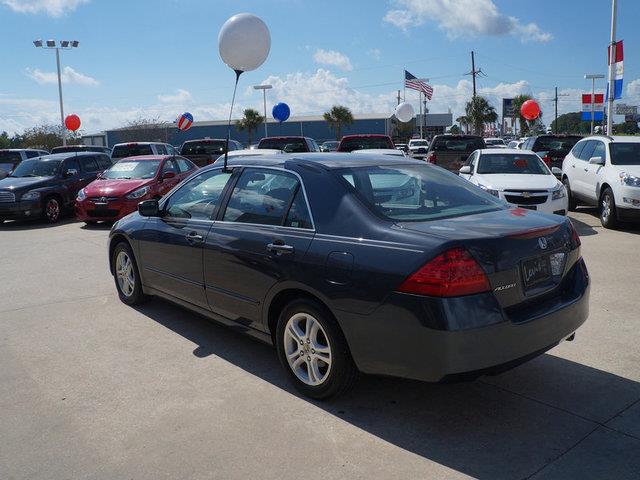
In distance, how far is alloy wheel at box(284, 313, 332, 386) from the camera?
3734 mm

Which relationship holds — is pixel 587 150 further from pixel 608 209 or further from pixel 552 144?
pixel 552 144

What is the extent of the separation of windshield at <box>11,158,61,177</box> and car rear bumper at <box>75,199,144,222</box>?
7.95 feet

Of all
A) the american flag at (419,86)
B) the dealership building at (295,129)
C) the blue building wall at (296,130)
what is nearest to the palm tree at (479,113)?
the dealership building at (295,129)

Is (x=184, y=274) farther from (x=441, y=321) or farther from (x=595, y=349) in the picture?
(x=595, y=349)

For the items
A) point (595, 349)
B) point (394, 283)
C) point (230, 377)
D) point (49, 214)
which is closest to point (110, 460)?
point (230, 377)

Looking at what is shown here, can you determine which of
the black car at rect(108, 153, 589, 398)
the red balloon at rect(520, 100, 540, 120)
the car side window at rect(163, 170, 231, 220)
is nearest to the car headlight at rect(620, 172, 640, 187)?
the black car at rect(108, 153, 589, 398)

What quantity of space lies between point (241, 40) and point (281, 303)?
687 centimetres

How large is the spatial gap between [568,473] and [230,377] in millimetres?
2347

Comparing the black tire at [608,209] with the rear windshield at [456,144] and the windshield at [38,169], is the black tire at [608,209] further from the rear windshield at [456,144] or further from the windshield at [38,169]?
the windshield at [38,169]

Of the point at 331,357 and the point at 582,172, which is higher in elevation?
the point at 582,172

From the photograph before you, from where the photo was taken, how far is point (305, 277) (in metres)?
3.68

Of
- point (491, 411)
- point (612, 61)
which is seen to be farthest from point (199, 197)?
point (612, 61)

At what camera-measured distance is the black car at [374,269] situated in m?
3.15

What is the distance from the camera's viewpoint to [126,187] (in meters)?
12.6
